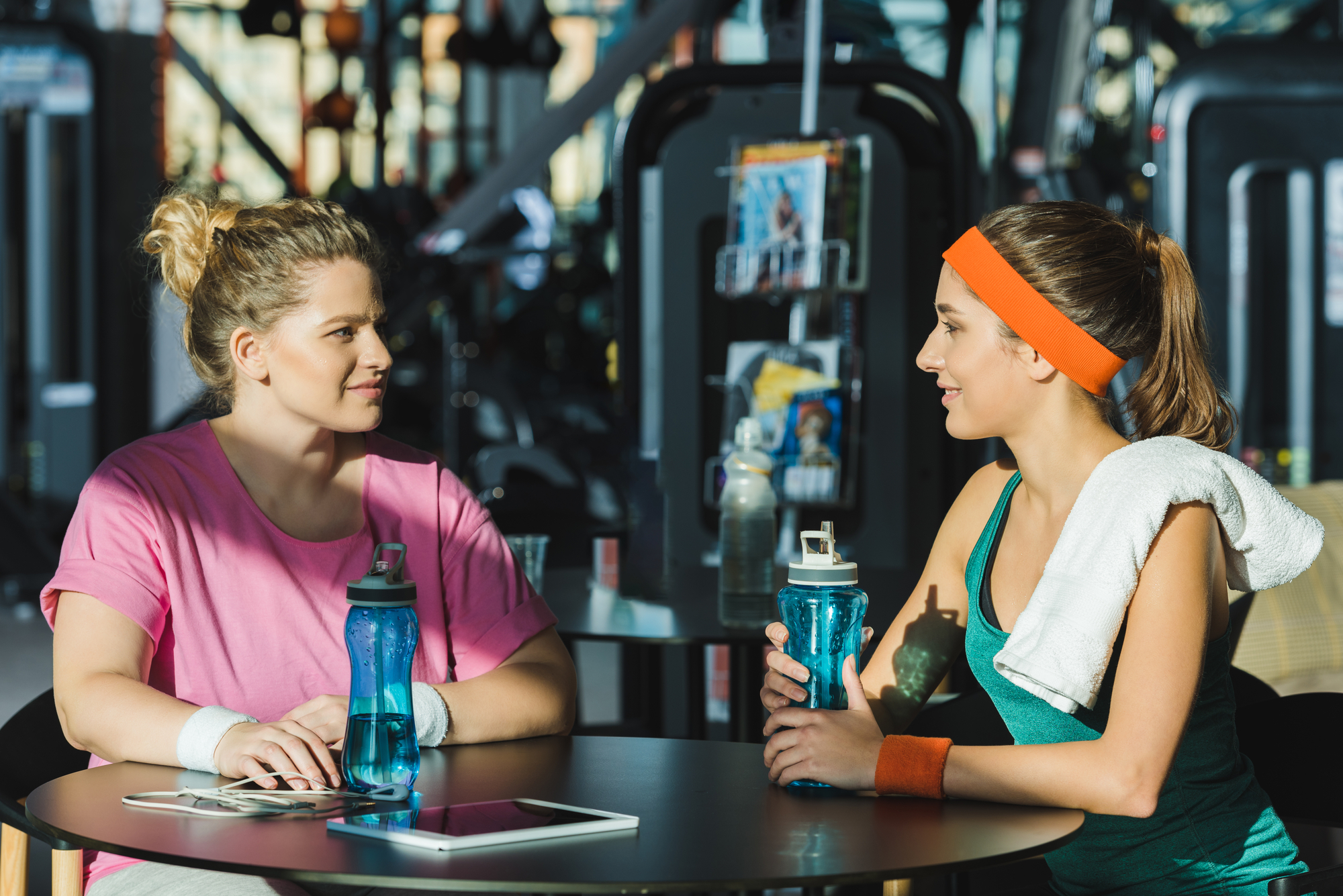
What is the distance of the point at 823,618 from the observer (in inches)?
49.5

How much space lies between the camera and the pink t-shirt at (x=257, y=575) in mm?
1448

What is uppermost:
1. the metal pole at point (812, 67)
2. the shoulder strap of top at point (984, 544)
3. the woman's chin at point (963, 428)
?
the metal pole at point (812, 67)

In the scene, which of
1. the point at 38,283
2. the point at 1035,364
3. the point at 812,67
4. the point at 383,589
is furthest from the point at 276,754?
the point at 38,283

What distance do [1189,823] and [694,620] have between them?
860 millimetres

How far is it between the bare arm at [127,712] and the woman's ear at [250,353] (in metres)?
0.35

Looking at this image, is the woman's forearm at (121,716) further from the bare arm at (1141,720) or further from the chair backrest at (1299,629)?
the chair backrest at (1299,629)

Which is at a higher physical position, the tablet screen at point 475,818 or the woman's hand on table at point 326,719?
the woman's hand on table at point 326,719

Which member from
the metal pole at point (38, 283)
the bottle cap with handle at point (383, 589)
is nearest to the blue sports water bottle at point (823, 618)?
the bottle cap with handle at point (383, 589)

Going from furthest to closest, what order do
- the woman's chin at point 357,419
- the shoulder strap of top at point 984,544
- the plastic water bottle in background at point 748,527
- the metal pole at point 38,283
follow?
the metal pole at point 38,283, the plastic water bottle in background at point 748,527, the woman's chin at point 357,419, the shoulder strap of top at point 984,544

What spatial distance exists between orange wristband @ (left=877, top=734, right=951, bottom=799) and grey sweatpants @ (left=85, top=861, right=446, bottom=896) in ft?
1.52

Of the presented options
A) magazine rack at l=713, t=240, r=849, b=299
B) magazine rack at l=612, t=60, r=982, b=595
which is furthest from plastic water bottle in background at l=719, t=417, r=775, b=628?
magazine rack at l=612, t=60, r=982, b=595

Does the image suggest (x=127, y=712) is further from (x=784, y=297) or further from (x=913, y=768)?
(x=784, y=297)

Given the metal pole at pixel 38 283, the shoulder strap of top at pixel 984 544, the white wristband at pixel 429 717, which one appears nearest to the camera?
the white wristband at pixel 429 717

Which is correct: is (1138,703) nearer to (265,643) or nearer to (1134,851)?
(1134,851)
